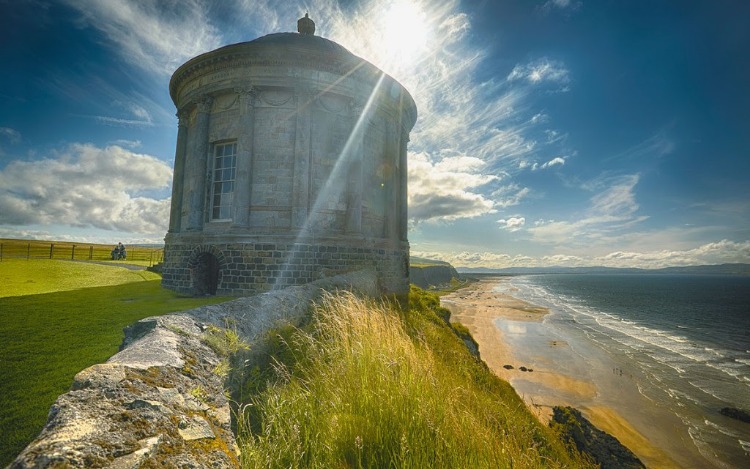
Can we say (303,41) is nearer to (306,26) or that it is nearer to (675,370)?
(306,26)

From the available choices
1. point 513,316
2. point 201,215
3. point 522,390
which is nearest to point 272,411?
point 201,215

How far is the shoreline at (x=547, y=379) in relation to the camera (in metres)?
11.2

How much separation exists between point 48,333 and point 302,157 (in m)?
8.79

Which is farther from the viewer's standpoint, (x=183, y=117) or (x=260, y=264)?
(x=183, y=117)

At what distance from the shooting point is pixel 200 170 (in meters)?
13.1

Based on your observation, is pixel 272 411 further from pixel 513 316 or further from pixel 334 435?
pixel 513 316

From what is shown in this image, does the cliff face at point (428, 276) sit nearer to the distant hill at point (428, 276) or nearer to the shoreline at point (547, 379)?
the distant hill at point (428, 276)

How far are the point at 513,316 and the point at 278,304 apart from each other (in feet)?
123

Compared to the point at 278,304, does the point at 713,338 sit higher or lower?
lower

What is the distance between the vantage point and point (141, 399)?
1854 mm

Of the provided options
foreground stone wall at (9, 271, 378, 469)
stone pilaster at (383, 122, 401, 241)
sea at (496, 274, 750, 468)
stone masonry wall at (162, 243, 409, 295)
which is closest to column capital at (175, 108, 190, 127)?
stone masonry wall at (162, 243, 409, 295)

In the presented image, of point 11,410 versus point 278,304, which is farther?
point 278,304

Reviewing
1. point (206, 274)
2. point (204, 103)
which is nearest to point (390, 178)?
point (204, 103)

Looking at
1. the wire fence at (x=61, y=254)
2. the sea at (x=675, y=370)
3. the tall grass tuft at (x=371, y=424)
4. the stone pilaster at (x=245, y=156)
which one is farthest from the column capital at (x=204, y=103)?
the sea at (x=675, y=370)
